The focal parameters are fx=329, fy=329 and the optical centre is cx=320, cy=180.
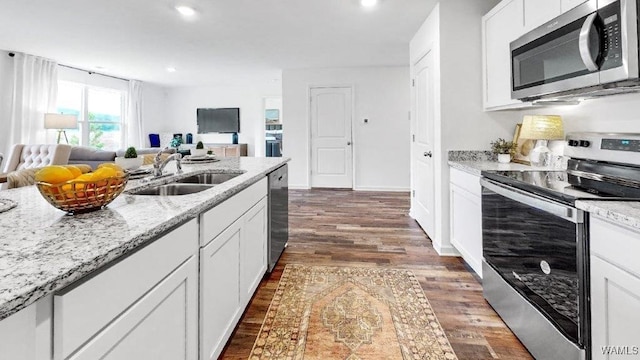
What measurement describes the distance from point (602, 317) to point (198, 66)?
256 inches

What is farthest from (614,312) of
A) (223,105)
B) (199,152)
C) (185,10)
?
(223,105)

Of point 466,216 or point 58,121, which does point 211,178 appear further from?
point 58,121

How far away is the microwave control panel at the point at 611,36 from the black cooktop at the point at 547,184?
0.53 m

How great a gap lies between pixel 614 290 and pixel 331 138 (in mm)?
5546

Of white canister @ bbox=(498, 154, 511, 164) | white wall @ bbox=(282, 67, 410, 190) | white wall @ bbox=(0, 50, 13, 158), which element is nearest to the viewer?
white canister @ bbox=(498, 154, 511, 164)

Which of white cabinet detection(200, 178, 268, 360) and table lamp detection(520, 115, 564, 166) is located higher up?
table lamp detection(520, 115, 564, 166)

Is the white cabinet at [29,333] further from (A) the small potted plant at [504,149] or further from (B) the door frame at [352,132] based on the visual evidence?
(B) the door frame at [352,132]

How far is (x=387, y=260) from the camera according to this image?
2795 millimetres

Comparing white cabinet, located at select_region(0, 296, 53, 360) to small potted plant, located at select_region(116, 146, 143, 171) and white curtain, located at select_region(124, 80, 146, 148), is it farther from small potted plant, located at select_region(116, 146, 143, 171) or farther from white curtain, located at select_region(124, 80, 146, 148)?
white curtain, located at select_region(124, 80, 146, 148)

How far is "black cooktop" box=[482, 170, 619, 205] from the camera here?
49.6 inches

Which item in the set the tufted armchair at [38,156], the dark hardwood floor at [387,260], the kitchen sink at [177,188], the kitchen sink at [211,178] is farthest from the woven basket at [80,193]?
the tufted armchair at [38,156]

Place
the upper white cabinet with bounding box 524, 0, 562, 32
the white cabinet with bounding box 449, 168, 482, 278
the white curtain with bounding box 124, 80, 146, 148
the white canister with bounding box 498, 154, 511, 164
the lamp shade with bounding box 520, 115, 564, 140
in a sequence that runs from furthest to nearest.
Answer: the white curtain with bounding box 124, 80, 146, 148, the white canister with bounding box 498, 154, 511, 164, the white cabinet with bounding box 449, 168, 482, 278, the lamp shade with bounding box 520, 115, 564, 140, the upper white cabinet with bounding box 524, 0, 562, 32

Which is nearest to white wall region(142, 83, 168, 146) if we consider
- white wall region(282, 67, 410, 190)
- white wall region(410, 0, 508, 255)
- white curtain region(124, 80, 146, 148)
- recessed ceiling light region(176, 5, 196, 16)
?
white curtain region(124, 80, 146, 148)

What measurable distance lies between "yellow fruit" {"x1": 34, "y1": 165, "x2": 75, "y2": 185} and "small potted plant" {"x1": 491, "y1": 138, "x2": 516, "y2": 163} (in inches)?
107
